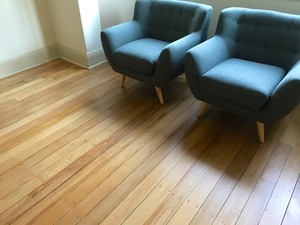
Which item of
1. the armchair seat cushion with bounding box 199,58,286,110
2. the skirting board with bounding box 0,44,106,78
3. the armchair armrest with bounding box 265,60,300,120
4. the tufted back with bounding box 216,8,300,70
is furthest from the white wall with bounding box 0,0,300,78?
the armchair armrest with bounding box 265,60,300,120

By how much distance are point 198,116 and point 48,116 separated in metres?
1.33

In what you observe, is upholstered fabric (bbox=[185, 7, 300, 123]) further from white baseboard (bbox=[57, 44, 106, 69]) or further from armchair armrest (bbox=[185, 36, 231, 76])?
white baseboard (bbox=[57, 44, 106, 69])

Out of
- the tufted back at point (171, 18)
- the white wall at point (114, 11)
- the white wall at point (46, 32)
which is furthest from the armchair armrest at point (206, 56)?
the white wall at point (46, 32)

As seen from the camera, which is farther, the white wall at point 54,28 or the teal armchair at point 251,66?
the white wall at point 54,28

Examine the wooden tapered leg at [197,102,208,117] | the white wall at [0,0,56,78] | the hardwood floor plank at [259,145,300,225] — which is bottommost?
the hardwood floor plank at [259,145,300,225]

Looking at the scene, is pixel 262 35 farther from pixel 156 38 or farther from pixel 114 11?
pixel 114 11

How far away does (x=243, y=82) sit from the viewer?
176 centimetres

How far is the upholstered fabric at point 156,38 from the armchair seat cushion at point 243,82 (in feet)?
1.14

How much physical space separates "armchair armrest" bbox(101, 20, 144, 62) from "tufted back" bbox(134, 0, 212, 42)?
0.39 ft

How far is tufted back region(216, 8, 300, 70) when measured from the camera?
194 cm

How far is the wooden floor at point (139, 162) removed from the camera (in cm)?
146

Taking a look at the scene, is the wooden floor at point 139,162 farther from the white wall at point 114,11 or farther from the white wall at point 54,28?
the white wall at point 114,11

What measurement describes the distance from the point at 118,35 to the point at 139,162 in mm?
1284

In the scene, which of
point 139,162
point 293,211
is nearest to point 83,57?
point 139,162
